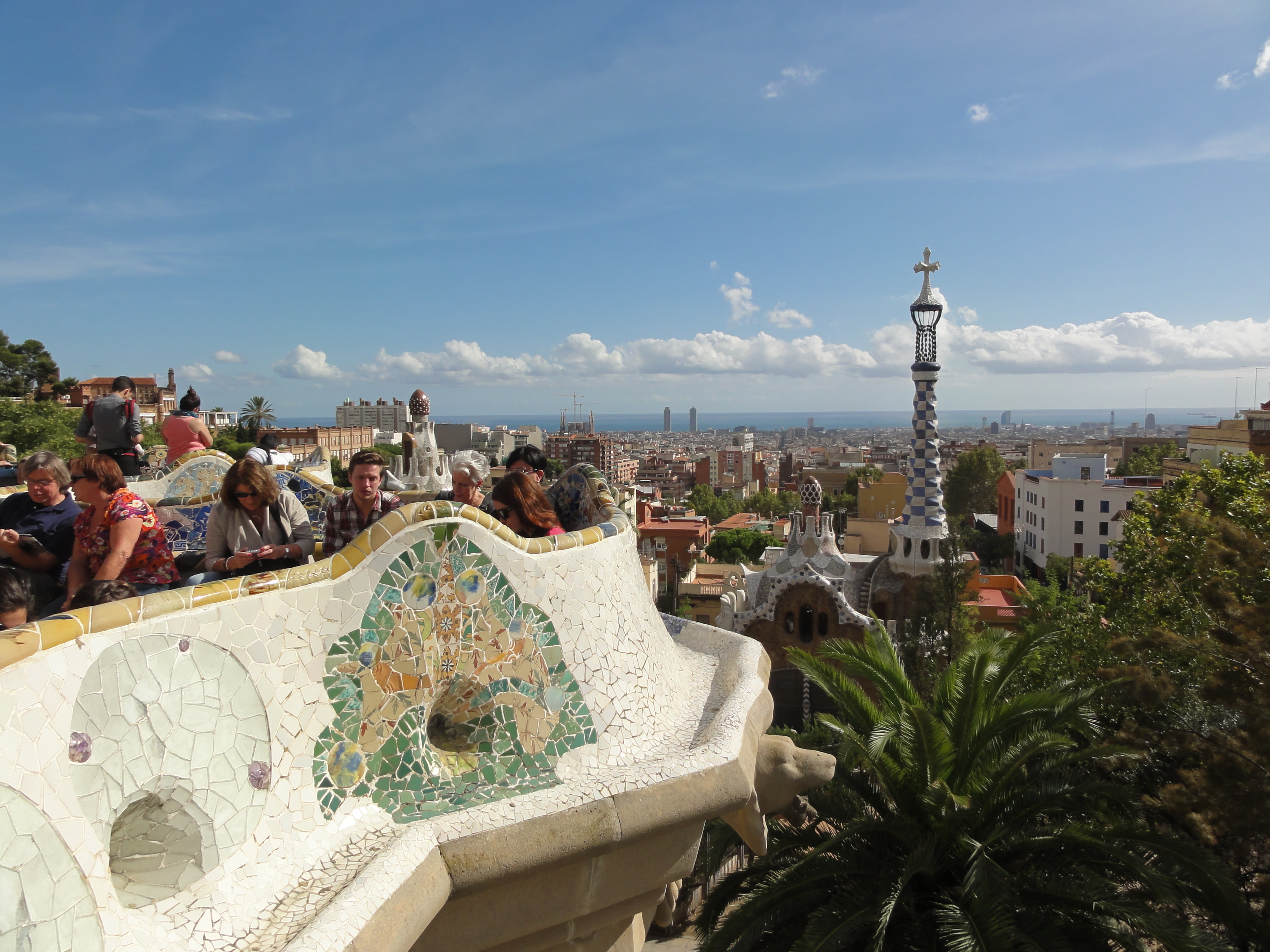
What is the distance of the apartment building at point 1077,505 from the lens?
109ft

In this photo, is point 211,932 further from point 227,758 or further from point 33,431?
point 33,431

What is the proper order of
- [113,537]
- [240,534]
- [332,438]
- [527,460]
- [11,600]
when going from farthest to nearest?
[332,438], [527,460], [240,534], [113,537], [11,600]

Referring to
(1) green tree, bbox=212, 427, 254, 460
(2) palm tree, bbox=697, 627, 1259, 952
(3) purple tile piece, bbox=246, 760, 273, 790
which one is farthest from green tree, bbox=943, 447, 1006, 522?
(3) purple tile piece, bbox=246, 760, 273, 790

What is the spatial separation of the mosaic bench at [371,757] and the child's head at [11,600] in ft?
2.32

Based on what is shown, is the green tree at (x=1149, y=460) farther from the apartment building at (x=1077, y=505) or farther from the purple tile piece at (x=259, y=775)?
the purple tile piece at (x=259, y=775)

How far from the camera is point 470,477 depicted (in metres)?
3.92

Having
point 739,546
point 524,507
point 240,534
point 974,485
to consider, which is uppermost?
point 524,507

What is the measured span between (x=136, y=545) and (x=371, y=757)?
5.17 feet

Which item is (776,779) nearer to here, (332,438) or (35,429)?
(35,429)

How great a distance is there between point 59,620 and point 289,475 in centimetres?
550

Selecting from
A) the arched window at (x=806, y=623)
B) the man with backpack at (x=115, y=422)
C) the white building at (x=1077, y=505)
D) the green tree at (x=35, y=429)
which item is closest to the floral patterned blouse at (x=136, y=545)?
the man with backpack at (x=115, y=422)

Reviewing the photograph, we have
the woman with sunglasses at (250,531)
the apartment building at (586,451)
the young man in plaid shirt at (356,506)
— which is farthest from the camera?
the apartment building at (586,451)

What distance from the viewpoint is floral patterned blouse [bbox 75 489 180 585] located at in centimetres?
328

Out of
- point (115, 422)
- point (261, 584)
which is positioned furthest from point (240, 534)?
point (115, 422)
